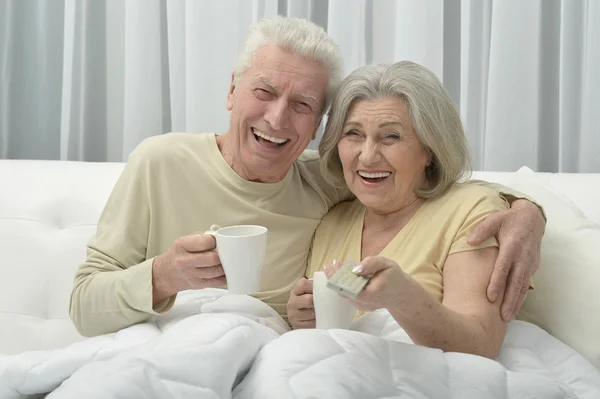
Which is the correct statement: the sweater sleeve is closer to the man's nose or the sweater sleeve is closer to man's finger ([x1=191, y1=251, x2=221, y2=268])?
man's finger ([x1=191, y1=251, x2=221, y2=268])

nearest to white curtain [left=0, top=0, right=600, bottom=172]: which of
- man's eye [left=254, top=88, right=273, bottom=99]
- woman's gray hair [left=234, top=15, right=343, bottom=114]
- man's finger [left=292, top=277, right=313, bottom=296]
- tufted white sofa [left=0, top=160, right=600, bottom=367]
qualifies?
tufted white sofa [left=0, top=160, right=600, bottom=367]

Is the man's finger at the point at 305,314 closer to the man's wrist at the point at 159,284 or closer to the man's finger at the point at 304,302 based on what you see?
the man's finger at the point at 304,302

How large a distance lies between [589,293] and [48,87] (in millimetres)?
1907

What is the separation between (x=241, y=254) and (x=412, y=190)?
1.85ft

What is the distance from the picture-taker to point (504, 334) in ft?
4.33

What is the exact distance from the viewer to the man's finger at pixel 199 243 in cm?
122

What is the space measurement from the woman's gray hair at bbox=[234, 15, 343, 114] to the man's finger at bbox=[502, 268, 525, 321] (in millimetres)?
607

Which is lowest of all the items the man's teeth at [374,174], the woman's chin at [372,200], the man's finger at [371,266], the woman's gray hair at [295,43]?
the man's finger at [371,266]

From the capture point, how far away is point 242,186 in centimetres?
161

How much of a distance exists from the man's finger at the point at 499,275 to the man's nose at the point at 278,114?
564mm

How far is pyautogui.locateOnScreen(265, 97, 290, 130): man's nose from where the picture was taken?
4.98ft

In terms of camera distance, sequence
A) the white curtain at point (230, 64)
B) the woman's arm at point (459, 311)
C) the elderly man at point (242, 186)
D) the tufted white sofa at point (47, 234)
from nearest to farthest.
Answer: the woman's arm at point (459, 311), the elderly man at point (242, 186), the tufted white sofa at point (47, 234), the white curtain at point (230, 64)

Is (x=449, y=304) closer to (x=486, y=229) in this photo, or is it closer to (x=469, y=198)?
(x=486, y=229)

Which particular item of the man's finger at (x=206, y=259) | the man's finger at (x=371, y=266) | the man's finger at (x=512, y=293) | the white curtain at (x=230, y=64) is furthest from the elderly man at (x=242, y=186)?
the white curtain at (x=230, y=64)
